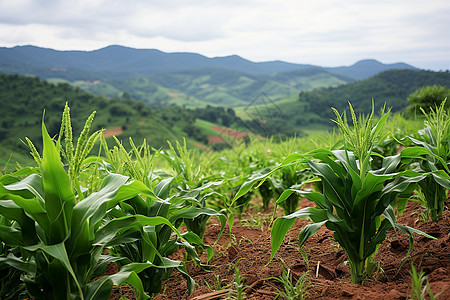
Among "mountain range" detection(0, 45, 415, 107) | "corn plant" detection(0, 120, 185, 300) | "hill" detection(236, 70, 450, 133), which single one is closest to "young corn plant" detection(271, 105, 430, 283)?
"corn plant" detection(0, 120, 185, 300)

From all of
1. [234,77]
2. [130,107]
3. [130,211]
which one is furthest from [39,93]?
[234,77]

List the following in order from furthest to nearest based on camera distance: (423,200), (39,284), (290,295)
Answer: (423,200), (290,295), (39,284)

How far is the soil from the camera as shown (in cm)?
165

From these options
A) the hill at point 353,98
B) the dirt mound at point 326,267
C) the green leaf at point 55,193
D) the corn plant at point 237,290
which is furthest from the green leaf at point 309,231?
the hill at point 353,98

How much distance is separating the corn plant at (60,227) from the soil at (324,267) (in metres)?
0.60

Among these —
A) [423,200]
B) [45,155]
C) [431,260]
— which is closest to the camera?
[45,155]

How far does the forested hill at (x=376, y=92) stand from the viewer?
4924cm

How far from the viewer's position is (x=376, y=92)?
57.5 m

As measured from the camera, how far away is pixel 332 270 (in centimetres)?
201

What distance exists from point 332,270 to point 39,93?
59646 mm

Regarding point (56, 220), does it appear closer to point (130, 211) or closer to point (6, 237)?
point (6, 237)

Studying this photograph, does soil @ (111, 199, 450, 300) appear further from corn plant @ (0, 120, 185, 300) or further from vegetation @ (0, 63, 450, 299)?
corn plant @ (0, 120, 185, 300)

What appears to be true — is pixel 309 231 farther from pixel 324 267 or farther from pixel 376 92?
pixel 376 92

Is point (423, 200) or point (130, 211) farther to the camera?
point (423, 200)
